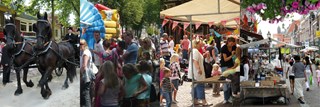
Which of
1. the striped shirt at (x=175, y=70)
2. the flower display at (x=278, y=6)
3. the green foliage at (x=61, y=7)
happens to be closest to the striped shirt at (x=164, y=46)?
the striped shirt at (x=175, y=70)

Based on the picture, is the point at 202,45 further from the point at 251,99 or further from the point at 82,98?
the point at 251,99

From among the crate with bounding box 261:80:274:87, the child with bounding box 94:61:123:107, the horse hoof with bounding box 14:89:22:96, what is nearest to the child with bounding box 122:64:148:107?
the child with bounding box 94:61:123:107

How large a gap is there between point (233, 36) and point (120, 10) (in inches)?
87.1

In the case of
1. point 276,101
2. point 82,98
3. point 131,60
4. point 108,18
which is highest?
point 108,18

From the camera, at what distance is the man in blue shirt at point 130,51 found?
4.05 metres

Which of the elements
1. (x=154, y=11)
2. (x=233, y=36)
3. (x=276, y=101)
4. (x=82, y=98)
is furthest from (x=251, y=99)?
(x=82, y=98)

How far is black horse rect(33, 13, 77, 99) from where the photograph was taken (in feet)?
13.2

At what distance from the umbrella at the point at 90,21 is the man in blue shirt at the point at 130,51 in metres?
0.35

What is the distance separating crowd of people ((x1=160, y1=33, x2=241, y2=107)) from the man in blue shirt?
721 millimetres

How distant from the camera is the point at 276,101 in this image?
43.4 ft

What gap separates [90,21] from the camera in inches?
147

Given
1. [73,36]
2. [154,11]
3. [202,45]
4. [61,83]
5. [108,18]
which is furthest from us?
[202,45]

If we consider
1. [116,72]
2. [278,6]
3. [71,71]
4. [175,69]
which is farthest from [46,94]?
→ [278,6]

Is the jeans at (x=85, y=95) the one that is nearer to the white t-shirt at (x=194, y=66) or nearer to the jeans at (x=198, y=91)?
the white t-shirt at (x=194, y=66)
